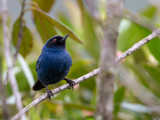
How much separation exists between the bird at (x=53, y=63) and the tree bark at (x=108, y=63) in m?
2.31

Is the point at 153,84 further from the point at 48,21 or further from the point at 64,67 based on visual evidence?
the point at 48,21

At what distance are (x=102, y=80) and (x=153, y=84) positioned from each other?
8.51 feet

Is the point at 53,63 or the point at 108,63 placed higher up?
the point at 53,63

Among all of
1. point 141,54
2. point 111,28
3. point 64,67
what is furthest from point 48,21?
point 111,28

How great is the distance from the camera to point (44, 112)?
12.6 ft

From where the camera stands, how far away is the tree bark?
47.7 inches

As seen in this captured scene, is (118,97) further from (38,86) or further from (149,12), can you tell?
(149,12)

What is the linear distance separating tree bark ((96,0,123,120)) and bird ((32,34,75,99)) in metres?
2.31

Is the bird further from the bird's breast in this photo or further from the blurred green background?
the blurred green background

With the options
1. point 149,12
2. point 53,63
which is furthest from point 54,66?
point 149,12

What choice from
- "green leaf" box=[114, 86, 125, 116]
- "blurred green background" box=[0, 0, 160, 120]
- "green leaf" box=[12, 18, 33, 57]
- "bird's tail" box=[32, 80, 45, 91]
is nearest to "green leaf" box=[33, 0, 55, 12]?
"blurred green background" box=[0, 0, 160, 120]

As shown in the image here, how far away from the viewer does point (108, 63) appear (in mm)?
1235

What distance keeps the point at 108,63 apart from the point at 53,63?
2.51 metres

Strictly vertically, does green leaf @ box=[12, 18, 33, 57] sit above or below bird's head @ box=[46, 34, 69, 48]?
below
